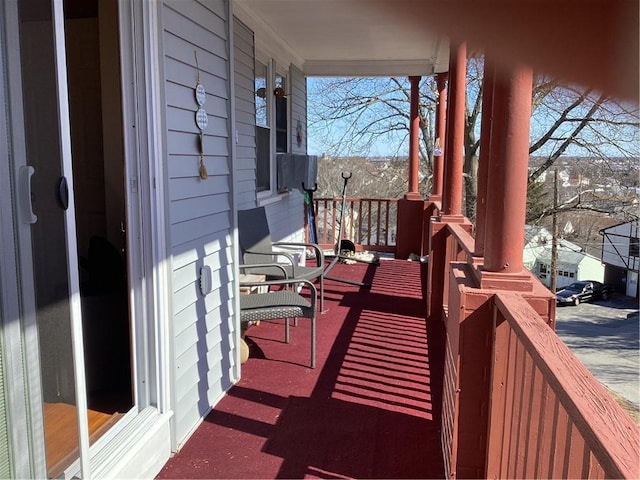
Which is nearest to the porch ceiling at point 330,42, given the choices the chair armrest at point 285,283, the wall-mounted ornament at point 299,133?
the wall-mounted ornament at point 299,133

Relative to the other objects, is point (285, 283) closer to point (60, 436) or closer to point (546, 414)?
point (60, 436)

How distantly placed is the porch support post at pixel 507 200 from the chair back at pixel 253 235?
2608 millimetres

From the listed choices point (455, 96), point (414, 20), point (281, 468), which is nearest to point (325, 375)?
point (281, 468)

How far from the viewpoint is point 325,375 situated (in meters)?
3.32

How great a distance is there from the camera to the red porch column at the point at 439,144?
23.0ft

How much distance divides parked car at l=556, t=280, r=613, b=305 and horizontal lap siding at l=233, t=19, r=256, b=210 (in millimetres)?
20720

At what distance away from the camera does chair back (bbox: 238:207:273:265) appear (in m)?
4.48

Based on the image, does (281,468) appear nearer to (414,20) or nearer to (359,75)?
(414,20)

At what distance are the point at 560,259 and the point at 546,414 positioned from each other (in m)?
27.9

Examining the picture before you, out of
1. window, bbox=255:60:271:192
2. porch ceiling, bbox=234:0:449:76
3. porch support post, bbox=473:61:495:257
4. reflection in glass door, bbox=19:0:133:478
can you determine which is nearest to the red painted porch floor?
reflection in glass door, bbox=19:0:133:478

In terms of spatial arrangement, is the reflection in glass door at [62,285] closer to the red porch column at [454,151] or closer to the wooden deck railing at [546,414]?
the wooden deck railing at [546,414]

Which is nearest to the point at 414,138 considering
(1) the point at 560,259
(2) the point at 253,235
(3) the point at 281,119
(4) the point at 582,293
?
(3) the point at 281,119

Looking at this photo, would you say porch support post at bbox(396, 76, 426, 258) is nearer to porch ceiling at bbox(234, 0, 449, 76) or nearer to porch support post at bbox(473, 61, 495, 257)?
porch ceiling at bbox(234, 0, 449, 76)

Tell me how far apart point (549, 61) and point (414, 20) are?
0.24 ft
